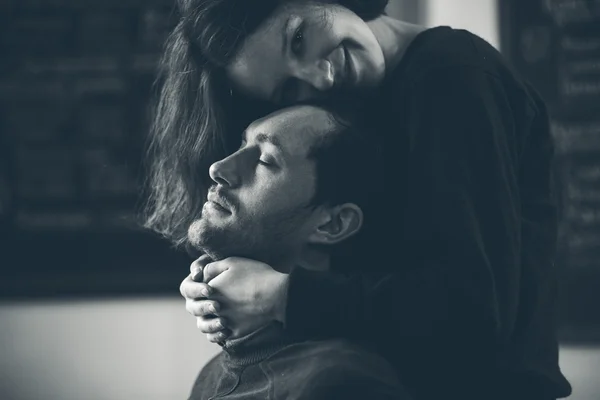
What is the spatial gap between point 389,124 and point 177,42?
346mm

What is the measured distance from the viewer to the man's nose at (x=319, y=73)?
0.93m

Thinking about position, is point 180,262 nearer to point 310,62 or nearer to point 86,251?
point 86,251

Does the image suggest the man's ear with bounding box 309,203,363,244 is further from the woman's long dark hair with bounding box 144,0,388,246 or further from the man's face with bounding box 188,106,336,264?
the woman's long dark hair with bounding box 144,0,388,246

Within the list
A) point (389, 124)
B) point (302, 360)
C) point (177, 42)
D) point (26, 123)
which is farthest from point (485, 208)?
point (26, 123)

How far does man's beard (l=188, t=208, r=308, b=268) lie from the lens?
959 millimetres

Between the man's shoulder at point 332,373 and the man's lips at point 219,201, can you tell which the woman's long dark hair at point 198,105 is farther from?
the man's shoulder at point 332,373

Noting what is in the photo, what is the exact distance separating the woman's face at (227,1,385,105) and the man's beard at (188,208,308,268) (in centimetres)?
17

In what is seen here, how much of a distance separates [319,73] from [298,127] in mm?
83

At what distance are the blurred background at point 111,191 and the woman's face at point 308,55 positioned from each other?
2.52 ft

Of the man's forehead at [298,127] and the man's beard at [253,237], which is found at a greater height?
the man's forehead at [298,127]

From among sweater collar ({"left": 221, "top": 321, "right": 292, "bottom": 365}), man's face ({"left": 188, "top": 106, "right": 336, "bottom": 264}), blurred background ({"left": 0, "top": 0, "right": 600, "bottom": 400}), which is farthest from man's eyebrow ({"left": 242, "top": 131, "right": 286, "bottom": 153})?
blurred background ({"left": 0, "top": 0, "right": 600, "bottom": 400})

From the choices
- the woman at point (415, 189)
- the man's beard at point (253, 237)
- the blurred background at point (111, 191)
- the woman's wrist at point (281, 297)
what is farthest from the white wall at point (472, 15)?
the woman's wrist at point (281, 297)

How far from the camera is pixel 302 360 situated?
91 cm

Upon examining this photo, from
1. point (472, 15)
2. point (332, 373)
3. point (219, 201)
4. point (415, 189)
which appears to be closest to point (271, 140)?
point (219, 201)
